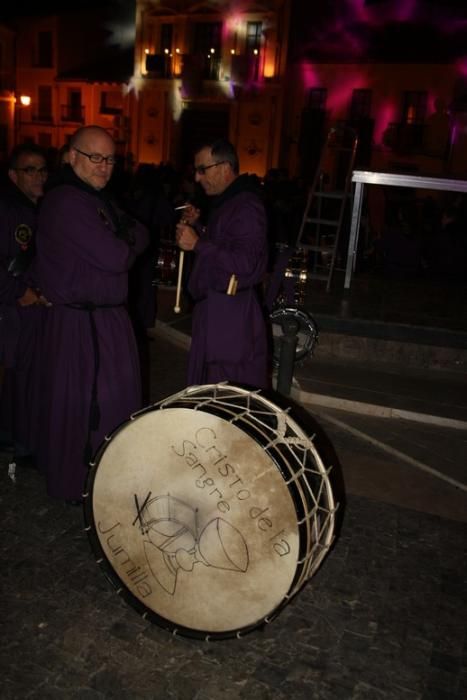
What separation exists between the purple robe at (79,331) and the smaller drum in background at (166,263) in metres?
5.28

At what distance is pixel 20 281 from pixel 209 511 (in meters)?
2.20

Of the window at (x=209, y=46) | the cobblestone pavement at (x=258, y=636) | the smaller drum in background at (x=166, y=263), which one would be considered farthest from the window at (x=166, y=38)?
the cobblestone pavement at (x=258, y=636)

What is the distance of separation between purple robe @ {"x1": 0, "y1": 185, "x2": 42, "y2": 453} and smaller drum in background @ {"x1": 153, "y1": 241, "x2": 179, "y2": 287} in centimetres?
473

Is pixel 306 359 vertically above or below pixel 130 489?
below

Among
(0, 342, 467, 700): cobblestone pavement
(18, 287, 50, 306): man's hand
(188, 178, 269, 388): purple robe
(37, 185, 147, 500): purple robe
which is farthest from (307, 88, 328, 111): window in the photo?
(0, 342, 467, 700): cobblestone pavement

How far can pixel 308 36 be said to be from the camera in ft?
91.1

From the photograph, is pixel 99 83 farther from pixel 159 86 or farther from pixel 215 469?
pixel 215 469

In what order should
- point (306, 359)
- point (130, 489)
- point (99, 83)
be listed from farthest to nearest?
point (99, 83), point (306, 359), point (130, 489)

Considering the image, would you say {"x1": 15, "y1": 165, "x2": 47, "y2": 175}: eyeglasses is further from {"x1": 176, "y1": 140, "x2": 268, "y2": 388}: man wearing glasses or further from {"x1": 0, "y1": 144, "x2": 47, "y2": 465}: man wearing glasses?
{"x1": 176, "y1": 140, "x2": 268, "y2": 388}: man wearing glasses

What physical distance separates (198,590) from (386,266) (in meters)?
8.82

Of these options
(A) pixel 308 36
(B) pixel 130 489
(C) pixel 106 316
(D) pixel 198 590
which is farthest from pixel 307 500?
(A) pixel 308 36

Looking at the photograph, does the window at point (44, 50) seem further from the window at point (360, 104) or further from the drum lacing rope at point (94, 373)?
the drum lacing rope at point (94, 373)

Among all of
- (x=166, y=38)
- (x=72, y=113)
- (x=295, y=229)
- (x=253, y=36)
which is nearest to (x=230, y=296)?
(x=295, y=229)

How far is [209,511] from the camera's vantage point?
98.7 inches
